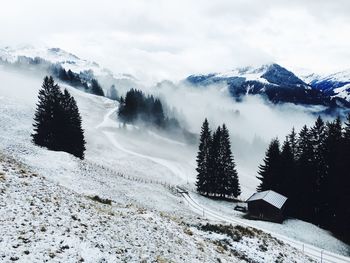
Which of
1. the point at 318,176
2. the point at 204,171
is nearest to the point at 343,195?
the point at 318,176

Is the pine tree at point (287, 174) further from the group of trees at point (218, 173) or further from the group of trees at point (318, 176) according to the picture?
the group of trees at point (218, 173)

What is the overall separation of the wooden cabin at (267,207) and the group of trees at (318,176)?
14.6 ft

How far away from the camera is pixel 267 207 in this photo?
4984 cm

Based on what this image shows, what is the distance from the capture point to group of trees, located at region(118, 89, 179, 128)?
399ft

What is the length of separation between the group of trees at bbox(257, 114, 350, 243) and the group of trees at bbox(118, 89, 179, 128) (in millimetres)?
68429

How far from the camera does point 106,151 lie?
276 ft

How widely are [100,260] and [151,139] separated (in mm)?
98090

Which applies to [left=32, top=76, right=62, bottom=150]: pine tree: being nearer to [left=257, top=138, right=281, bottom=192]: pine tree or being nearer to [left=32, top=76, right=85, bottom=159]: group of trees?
[left=32, top=76, right=85, bottom=159]: group of trees

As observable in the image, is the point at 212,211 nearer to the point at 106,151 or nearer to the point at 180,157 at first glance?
the point at 106,151

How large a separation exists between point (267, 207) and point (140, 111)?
283 ft

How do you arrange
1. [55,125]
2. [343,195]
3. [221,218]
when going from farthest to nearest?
[55,125]
[221,218]
[343,195]

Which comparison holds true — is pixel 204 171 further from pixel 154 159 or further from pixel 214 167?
pixel 154 159

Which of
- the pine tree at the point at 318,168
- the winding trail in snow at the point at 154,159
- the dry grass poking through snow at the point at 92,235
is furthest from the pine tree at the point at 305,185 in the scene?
the dry grass poking through snow at the point at 92,235

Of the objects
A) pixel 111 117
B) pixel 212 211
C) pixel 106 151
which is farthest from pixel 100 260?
pixel 111 117
